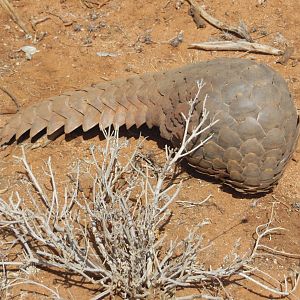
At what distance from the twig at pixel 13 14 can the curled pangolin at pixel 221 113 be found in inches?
59.0

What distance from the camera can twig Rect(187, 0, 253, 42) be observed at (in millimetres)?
5602

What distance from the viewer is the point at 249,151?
3.95 meters

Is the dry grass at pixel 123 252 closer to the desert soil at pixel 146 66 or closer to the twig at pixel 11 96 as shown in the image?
the desert soil at pixel 146 66

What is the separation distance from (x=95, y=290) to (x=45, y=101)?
173cm

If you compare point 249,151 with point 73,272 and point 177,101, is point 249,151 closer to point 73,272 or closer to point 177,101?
point 177,101

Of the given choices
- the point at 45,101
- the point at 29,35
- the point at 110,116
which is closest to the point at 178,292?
the point at 110,116

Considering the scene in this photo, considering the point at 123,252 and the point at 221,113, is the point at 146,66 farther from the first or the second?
the point at 123,252

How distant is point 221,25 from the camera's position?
5.75 meters

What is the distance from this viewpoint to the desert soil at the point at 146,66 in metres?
4.09

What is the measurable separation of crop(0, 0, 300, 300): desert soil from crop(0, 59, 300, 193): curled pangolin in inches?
7.9

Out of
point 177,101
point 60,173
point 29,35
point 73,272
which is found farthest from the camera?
point 29,35

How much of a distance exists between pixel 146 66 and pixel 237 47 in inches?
34.4

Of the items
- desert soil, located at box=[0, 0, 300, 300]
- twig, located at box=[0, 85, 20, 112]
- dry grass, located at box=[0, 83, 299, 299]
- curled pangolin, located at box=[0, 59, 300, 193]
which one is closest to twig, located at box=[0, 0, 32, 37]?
desert soil, located at box=[0, 0, 300, 300]

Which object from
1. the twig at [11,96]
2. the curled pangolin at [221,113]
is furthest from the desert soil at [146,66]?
the curled pangolin at [221,113]
